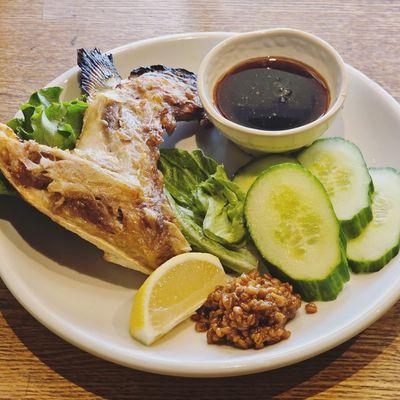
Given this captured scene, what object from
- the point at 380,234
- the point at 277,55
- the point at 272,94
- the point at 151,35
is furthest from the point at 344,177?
the point at 151,35

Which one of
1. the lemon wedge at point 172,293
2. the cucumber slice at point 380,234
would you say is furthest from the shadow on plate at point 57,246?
the cucumber slice at point 380,234

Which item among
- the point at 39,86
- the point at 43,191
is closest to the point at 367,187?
the point at 43,191

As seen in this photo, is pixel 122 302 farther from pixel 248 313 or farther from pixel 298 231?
pixel 298 231

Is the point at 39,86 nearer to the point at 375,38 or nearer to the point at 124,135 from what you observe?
the point at 124,135

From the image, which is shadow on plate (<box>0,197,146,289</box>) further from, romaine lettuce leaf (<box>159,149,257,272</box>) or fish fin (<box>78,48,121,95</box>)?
fish fin (<box>78,48,121,95</box>)

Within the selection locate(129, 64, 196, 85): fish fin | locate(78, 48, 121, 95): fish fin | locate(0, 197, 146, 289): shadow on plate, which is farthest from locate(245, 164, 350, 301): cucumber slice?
locate(78, 48, 121, 95): fish fin

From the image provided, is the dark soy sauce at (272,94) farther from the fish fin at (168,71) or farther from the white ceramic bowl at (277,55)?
the fish fin at (168,71)
